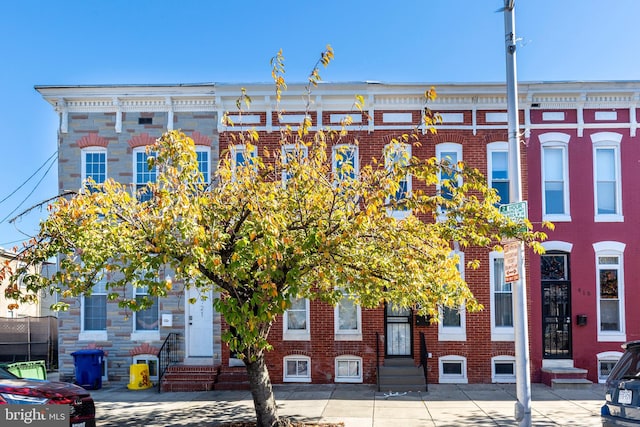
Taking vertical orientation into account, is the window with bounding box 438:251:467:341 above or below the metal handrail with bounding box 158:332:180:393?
above

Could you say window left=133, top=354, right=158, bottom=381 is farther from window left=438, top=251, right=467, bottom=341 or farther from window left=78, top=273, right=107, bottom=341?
window left=438, top=251, right=467, bottom=341

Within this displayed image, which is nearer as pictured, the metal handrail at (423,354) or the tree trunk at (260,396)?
the tree trunk at (260,396)

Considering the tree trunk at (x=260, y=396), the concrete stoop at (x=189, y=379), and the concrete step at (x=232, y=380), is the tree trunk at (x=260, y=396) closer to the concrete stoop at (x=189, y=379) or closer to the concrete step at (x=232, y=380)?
the concrete step at (x=232, y=380)

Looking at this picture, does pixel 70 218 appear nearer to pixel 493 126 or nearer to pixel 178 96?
pixel 178 96

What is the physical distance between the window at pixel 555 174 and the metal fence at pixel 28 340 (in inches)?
642

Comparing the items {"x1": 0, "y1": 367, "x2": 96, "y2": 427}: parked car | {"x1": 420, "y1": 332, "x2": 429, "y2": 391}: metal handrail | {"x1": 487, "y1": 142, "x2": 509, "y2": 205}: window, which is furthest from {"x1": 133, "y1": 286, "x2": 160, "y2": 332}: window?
{"x1": 487, "y1": 142, "x2": 509, "y2": 205}: window

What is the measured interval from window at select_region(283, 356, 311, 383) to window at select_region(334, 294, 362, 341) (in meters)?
1.04

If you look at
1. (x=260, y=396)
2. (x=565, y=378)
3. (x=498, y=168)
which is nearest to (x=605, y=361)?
(x=565, y=378)

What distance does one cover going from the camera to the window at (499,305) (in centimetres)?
1418

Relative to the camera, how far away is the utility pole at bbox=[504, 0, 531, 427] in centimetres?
835

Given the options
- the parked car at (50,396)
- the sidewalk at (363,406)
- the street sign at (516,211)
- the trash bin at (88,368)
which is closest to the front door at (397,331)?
the sidewalk at (363,406)

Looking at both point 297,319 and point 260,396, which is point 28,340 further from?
point 260,396

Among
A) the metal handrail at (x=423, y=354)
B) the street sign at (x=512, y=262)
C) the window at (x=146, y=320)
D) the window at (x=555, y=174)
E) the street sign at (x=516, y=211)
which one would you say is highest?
the window at (x=555, y=174)

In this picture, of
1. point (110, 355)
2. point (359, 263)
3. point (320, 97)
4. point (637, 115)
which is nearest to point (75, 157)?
point (110, 355)
